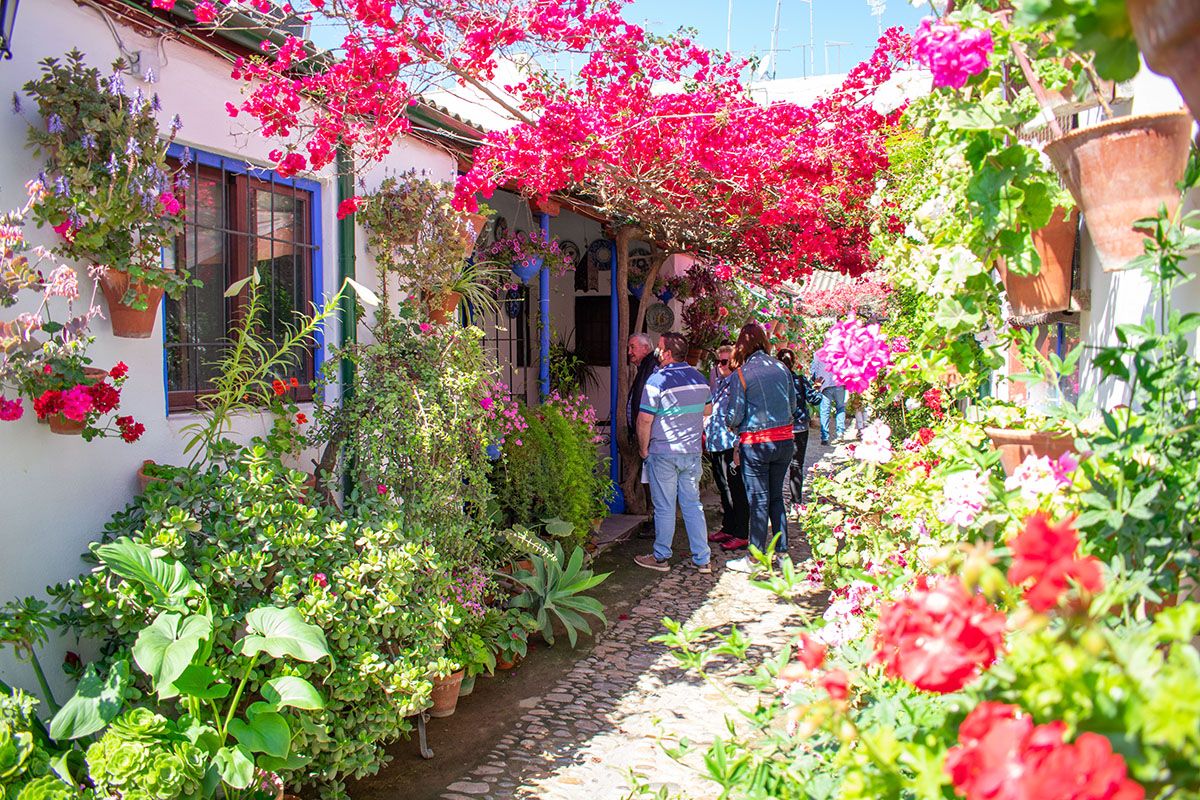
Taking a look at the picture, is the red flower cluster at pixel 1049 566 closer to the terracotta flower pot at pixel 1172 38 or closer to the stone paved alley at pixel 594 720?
the terracotta flower pot at pixel 1172 38

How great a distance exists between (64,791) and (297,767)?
2.57 feet

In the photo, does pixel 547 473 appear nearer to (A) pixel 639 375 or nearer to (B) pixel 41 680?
(A) pixel 639 375

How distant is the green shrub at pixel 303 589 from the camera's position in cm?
343

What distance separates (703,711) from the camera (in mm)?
4758

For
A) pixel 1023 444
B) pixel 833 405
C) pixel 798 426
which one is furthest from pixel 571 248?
pixel 1023 444

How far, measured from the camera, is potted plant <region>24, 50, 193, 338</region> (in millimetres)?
3398

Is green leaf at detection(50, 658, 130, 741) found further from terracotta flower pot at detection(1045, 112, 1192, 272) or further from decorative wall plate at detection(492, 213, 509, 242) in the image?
decorative wall plate at detection(492, 213, 509, 242)

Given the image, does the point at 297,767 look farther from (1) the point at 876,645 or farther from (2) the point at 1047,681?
(2) the point at 1047,681

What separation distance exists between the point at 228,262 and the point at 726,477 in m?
4.99

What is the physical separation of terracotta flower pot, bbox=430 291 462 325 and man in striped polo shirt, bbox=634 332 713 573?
6.76ft

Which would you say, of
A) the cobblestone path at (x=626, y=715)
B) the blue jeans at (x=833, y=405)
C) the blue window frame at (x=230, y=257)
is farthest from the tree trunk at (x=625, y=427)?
the blue window frame at (x=230, y=257)

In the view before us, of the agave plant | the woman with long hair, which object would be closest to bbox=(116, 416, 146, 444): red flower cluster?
the agave plant

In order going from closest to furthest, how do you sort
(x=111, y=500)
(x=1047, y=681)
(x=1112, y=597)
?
(x=1047, y=681) → (x=1112, y=597) → (x=111, y=500)

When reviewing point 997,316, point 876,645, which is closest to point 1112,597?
point 876,645
